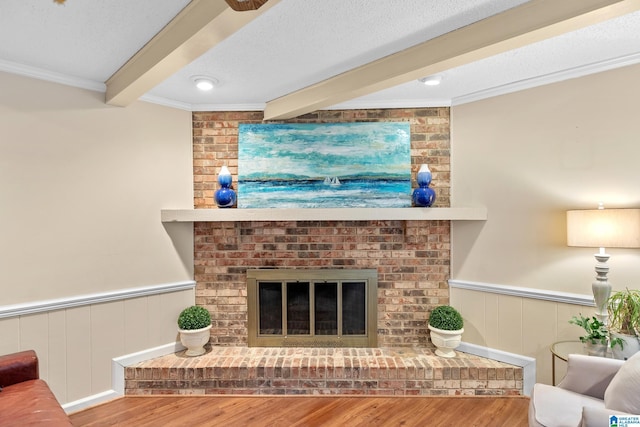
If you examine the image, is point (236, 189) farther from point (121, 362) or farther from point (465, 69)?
point (465, 69)

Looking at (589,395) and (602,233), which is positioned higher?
(602,233)

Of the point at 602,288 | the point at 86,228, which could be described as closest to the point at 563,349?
the point at 602,288

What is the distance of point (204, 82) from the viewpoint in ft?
8.49

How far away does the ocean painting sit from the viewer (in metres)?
3.05

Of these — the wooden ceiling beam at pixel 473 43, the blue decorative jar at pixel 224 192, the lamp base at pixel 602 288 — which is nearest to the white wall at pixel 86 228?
the blue decorative jar at pixel 224 192

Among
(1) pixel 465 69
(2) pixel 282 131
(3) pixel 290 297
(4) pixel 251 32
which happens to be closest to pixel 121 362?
(3) pixel 290 297

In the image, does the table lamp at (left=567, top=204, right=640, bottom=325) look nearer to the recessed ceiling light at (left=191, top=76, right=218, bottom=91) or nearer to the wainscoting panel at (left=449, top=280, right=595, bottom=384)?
the wainscoting panel at (left=449, top=280, right=595, bottom=384)

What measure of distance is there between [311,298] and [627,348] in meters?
2.19

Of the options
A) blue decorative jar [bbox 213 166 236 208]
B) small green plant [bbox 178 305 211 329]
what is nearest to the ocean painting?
blue decorative jar [bbox 213 166 236 208]

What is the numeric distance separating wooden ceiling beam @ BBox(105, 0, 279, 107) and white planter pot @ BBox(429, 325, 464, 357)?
262 centimetres

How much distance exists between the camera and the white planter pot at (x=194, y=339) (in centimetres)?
283

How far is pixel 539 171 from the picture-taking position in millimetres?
2648

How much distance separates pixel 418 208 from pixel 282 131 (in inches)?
55.0

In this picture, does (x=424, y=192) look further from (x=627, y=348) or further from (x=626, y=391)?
(x=626, y=391)
